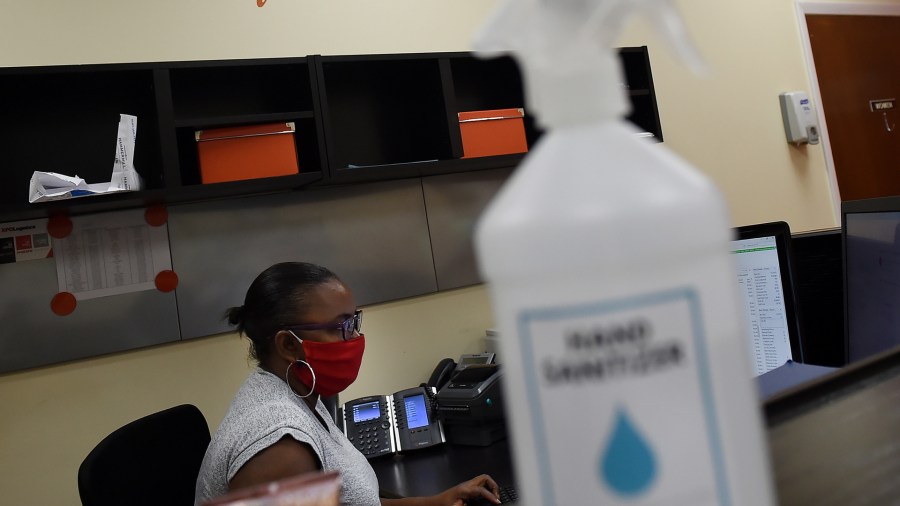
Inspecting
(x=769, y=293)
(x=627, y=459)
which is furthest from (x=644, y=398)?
(x=769, y=293)

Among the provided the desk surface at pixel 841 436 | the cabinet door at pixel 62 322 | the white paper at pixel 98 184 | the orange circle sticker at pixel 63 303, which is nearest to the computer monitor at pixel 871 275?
the desk surface at pixel 841 436

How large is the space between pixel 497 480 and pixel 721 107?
104 inches

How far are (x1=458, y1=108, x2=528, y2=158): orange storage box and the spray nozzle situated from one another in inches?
95.4

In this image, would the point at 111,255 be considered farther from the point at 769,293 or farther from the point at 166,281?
the point at 769,293

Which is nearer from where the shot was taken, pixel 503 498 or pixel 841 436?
pixel 841 436

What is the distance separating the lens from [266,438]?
4.99 feet

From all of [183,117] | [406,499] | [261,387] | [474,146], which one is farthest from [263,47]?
[406,499]

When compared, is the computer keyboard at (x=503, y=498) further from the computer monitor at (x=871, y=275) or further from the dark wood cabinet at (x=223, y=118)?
the dark wood cabinet at (x=223, y=118)

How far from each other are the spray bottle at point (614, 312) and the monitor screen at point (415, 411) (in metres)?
2.07

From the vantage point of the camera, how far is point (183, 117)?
2.59 m

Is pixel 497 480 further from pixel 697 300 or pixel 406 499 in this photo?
pixel 697 300

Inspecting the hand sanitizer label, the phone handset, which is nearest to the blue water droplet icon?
the hand sanitizer label

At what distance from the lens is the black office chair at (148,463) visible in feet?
4.89

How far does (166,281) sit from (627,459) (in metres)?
2.52
